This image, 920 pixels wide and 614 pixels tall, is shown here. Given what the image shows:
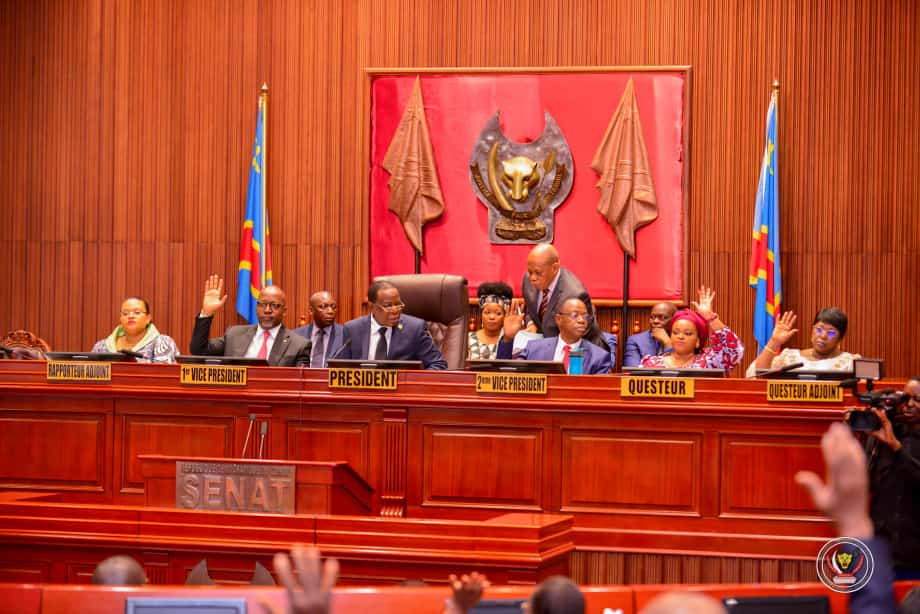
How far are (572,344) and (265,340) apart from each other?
1.71 m

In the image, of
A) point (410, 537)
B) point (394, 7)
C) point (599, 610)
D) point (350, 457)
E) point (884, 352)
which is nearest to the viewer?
point (599, 610)

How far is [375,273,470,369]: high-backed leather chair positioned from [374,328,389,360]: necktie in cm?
42

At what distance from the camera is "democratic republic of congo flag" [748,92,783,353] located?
8.08 metres

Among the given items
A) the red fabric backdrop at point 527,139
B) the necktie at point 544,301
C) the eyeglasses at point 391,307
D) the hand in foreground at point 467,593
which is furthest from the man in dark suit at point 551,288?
the hand in foreground at point 467,593

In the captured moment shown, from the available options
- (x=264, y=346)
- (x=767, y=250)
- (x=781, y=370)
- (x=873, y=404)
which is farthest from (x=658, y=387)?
(x=767, y=250)

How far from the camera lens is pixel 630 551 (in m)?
5.23

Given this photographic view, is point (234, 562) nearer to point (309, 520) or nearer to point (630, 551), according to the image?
point (309, 520)

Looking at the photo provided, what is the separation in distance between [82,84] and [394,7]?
244 cm

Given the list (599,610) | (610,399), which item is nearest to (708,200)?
(610,399)

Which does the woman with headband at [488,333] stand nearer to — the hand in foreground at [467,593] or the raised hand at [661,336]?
the raised hand at [661,336]

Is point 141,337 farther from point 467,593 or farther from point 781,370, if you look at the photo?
point 467,593

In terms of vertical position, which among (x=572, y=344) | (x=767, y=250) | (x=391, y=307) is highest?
(x=767, y=250)

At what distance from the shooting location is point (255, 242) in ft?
28.4

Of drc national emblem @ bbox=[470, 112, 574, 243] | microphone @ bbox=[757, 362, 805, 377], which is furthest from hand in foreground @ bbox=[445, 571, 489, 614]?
drc national emblem @ bbox=[470, 112, 574, 243]
